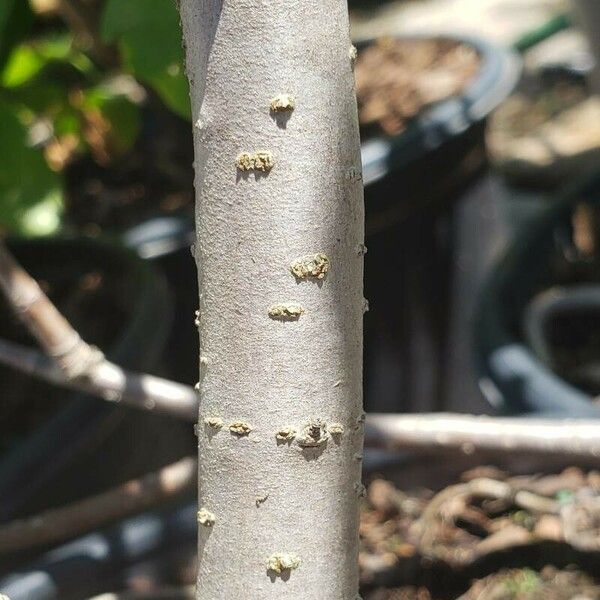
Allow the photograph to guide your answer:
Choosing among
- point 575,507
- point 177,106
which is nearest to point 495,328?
point 575,507

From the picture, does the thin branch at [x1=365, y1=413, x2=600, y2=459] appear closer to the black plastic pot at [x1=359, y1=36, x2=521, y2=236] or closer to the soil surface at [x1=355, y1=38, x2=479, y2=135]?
the black plastic pot at [x1=359, y1=36, x2=521, y2=236]

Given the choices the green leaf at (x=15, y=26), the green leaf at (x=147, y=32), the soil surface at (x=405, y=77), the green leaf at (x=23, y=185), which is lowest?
the green leaf at (x=147, y=32)

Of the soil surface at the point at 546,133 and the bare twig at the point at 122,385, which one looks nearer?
the bare twig at the point at 122,385

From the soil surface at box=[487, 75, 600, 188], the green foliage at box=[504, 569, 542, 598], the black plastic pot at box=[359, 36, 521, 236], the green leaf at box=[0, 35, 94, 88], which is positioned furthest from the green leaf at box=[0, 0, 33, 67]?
the soil surface at box=[487, 75, 600, 188]

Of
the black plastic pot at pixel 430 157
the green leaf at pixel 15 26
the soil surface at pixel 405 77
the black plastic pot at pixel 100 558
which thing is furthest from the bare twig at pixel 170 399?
the soil surface at pixel 405 77

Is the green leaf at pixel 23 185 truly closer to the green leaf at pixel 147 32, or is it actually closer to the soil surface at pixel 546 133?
the green leaf at pixel 147 32

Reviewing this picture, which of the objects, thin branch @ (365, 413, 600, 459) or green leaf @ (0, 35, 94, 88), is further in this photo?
green leaf @ (0, 35, 94, 88)
